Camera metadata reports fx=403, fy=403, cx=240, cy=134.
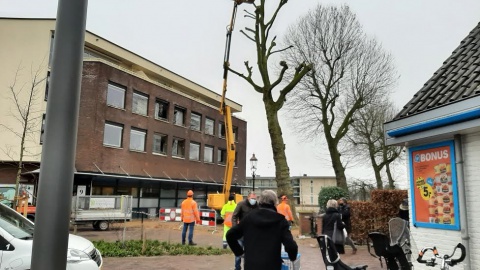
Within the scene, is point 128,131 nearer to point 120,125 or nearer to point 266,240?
point 120,125

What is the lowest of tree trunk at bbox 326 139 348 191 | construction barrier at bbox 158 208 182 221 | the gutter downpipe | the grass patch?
the grass patch

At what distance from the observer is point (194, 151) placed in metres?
39.7

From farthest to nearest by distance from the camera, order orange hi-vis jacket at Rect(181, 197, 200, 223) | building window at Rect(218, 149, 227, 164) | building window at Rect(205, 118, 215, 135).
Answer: building window at Rect(218, 149, 227, 164) < building window at Rect(205, 118, 215, 135) < orange hi-vis jacket at Rect(181, 197, 200, 223)

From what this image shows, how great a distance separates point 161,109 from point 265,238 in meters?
32.4

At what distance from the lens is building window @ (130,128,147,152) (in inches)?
1255

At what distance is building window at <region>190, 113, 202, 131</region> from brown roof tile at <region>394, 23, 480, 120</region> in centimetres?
3276

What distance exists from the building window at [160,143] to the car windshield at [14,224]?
2781 cm

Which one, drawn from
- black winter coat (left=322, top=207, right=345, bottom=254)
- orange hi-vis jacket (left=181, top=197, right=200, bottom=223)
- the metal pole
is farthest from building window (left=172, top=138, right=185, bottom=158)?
the metal pole

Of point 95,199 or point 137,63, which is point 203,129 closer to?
point 137,63

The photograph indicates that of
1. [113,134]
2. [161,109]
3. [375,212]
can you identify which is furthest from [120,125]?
[375,212]

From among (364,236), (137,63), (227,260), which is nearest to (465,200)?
(227,260)

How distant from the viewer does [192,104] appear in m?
39.6

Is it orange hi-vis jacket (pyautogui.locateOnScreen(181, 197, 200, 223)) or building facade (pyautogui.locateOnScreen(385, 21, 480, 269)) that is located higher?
building facade (pyautogui.locateOnScreen(385, 21, 480, 269))

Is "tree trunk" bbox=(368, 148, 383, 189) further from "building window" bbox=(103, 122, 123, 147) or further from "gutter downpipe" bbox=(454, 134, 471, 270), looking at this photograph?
"gutter downpipe" bbox=(454, 134, 471, 270)
